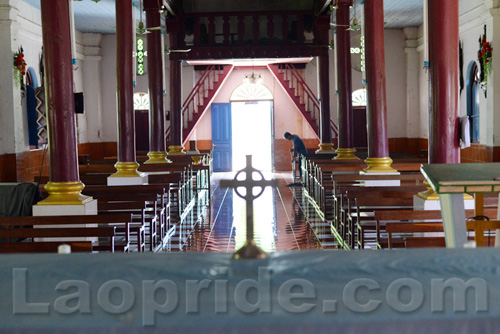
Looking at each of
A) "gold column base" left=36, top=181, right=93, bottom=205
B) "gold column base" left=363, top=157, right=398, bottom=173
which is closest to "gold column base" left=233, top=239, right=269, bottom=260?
"gold column base" left=36, top=181, right=93, bottom=205

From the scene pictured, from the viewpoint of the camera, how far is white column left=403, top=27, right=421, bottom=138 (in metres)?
23.5

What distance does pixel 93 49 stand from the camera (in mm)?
23328

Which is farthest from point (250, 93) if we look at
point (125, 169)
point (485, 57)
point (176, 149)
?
point (125, 169)

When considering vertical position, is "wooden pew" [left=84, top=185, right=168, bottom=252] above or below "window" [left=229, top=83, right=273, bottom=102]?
below

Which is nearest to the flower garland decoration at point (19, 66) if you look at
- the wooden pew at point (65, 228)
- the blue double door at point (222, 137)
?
the wooden pew at point (65, 228)

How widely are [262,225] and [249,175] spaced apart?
7.92 metres

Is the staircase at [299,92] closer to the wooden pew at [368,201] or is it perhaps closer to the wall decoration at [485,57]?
the wall decoration at [485,57]

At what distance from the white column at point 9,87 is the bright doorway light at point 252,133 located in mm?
11133

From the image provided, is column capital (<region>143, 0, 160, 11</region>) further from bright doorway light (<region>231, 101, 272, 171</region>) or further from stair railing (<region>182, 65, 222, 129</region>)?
bright doorway light (<region>231, 101, 272, 171</region>)

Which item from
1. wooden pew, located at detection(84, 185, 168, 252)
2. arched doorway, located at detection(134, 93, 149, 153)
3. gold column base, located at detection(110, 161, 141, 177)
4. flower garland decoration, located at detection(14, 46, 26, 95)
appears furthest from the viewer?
arched doorway, located at detection(134, 93, 149, 153)

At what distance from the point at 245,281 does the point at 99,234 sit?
12.4 ft

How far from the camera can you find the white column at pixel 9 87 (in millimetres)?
14836

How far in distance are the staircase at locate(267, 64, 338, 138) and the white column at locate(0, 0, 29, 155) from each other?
418 inches

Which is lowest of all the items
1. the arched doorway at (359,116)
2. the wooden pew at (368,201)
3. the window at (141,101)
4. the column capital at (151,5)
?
the wooden pew at (368,201)
